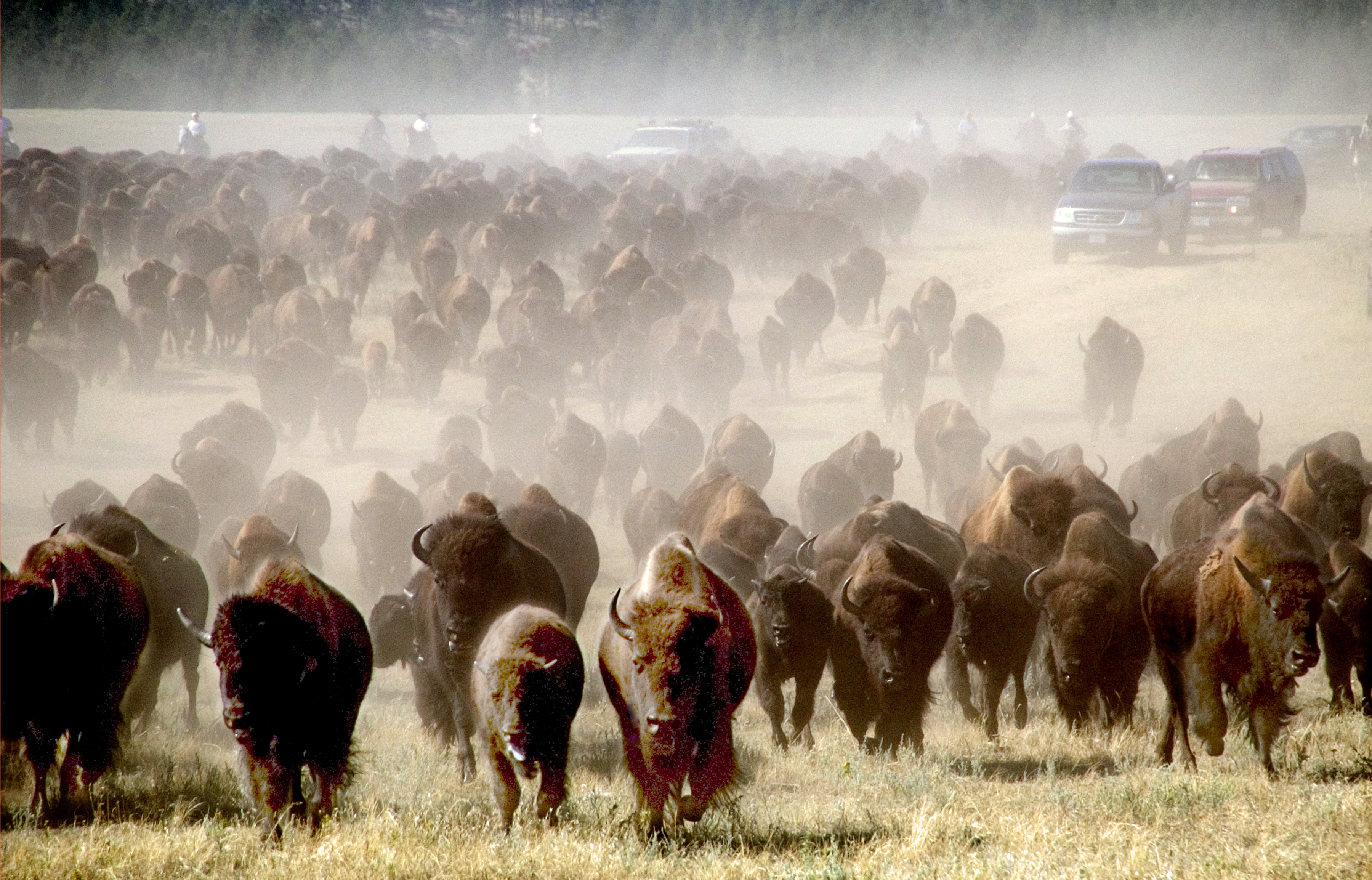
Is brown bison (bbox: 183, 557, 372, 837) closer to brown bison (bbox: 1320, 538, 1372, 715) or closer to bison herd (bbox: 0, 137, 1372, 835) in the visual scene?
bison herd (bbox: 0, 137, 1372, 835)

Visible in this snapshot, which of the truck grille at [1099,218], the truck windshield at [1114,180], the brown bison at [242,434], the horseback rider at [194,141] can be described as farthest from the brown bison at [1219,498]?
the horseback rider at [194,141]

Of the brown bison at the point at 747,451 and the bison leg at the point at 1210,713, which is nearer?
the bison leg at the point at 1210,713

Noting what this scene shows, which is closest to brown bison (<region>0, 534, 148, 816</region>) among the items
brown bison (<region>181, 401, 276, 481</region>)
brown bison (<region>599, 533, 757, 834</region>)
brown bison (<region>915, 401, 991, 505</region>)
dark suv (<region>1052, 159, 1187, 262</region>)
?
brown bison (<region>599, 533, 757, 834</region>)

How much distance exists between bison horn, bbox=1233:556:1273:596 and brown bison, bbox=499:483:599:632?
449cm

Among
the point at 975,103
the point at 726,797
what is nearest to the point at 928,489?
the point at 726,797

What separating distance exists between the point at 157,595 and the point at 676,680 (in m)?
4.79

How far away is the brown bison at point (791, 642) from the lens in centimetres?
785

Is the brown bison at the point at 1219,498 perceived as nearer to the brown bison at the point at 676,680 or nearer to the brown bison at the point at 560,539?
the brown bison at the point at 560,539

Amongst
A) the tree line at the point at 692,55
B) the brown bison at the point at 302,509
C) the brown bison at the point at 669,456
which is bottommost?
the brown bison at the point at 302,509

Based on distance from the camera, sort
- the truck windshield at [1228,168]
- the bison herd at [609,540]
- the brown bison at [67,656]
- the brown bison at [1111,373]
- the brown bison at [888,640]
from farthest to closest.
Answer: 1. the truck windshield at [1228,168]
2. the brown bison at [1111,373]
3. the brown bison at [888,640]
4. the brown bison at [67,656]
5. the bison herd at [609,540]

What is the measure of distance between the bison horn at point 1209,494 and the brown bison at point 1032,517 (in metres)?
0.94

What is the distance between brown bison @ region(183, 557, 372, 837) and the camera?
5656mm

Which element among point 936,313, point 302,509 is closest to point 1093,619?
point 302,509

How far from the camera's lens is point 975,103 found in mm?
81125
